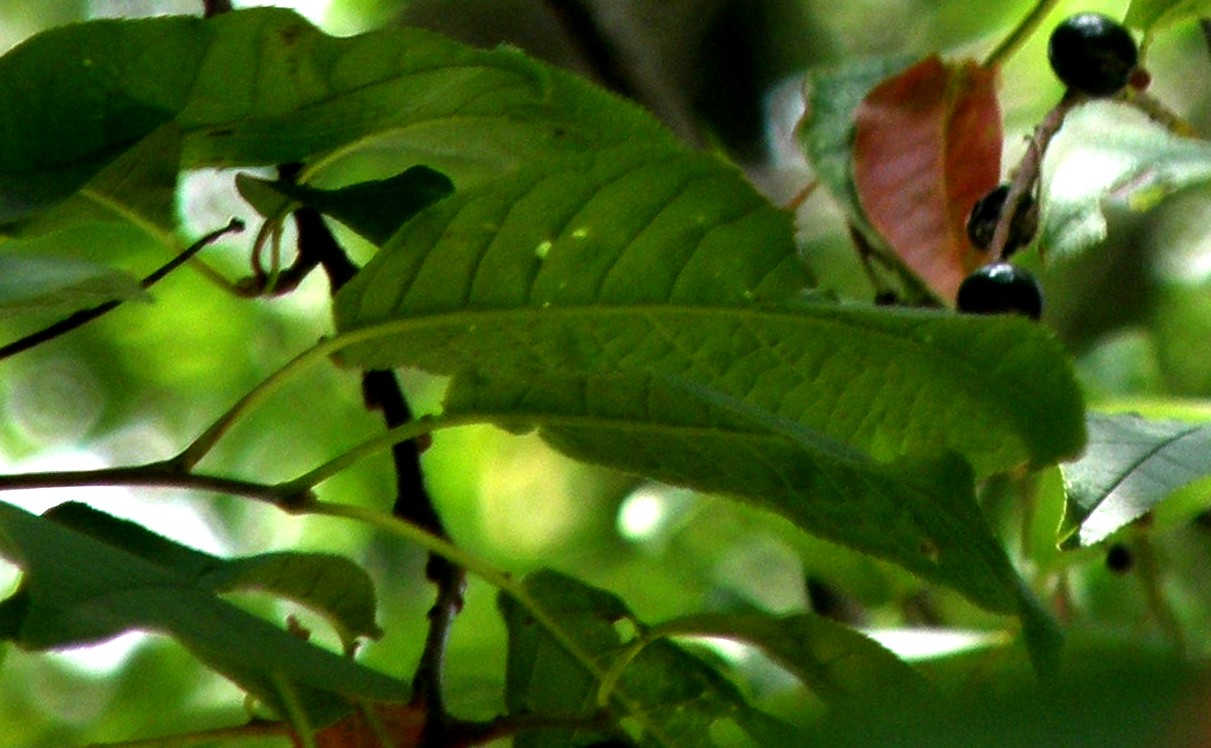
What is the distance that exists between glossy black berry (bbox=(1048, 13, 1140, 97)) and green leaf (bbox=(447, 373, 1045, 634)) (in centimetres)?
58

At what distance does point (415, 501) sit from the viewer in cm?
97

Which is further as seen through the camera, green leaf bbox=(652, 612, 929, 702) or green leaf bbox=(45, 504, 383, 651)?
green leaf bbox=(652, 612, 929, 702)

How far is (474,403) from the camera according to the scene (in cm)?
89

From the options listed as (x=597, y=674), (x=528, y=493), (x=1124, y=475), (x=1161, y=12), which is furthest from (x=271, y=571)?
(x=528, y=493)

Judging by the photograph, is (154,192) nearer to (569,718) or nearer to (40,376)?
(569,718)

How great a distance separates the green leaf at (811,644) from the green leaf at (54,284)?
39 cm

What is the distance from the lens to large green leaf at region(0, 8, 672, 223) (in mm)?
775

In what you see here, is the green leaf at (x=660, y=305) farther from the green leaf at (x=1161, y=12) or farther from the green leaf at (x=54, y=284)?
the green leaf at (x=1161, y=12)

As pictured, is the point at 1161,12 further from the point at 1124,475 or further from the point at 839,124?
the point at 1124,475

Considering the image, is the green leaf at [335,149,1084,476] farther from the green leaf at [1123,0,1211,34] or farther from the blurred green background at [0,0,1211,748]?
the blurred green background at [0,0,1211,748]

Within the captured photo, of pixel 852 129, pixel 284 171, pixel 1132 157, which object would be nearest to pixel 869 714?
pixel 284 171

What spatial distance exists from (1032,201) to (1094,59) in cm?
20

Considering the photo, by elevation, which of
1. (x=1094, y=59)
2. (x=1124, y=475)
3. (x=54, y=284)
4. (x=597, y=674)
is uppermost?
(x=54, y=284)

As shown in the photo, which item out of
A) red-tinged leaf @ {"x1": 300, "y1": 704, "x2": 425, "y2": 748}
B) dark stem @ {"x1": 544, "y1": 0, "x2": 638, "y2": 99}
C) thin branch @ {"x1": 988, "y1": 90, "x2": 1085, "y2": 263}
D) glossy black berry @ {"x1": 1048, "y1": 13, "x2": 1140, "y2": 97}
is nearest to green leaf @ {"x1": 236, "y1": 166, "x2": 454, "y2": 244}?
red-tinged leaf @ {"x1": 300, "y1": 704, "x2": 425, "y2": 748}
